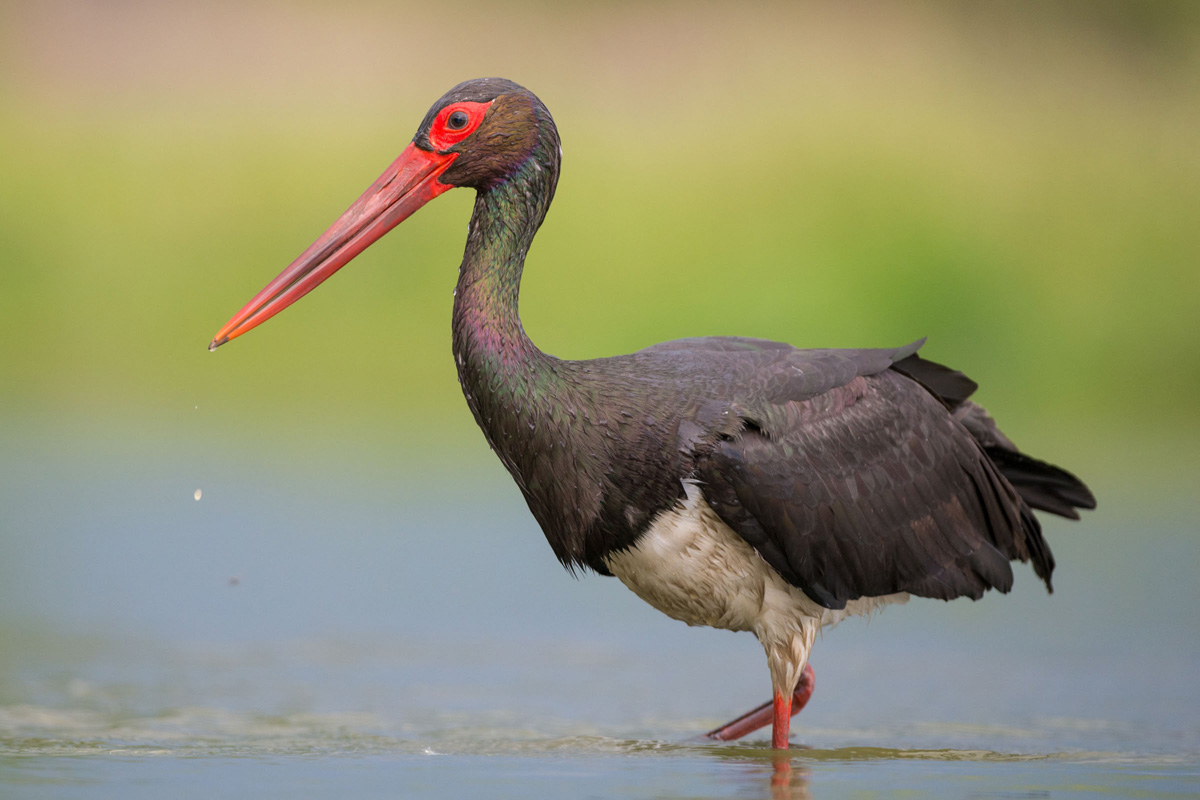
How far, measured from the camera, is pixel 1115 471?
1024cm

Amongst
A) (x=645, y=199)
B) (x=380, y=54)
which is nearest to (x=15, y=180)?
(x=380, y=54)

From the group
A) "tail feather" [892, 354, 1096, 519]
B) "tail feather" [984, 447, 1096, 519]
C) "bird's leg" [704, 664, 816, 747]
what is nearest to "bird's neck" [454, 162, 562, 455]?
"bird's leg" [704, 664, 816, 747]

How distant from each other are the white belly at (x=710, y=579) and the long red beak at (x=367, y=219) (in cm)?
107

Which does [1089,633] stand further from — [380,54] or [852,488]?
[380,54]

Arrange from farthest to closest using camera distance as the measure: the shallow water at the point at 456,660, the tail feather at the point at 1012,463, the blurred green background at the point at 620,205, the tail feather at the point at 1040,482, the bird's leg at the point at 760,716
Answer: the blurred green background at the point at 620,205, the tail feather at the point at 1040,482, the tail feather at the point at 1012,463, the bird's leg at the point at 760,716, the shallow water at the point at 456,660

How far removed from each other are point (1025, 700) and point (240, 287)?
6382 millimetres

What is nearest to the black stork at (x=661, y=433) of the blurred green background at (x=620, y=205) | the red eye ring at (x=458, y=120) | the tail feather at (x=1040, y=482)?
the red eye ring at (x=458, y=120)

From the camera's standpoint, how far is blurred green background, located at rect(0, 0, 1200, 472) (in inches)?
461

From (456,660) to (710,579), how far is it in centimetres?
202

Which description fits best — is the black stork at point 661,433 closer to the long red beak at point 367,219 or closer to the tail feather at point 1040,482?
the long red beak at point 367,219

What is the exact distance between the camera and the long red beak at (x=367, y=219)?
5.39 m

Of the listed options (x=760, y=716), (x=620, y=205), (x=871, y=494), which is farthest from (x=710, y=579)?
(x=620, y=205)

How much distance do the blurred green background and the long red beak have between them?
5.03 meters

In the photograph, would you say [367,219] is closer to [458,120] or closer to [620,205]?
[458,120]
